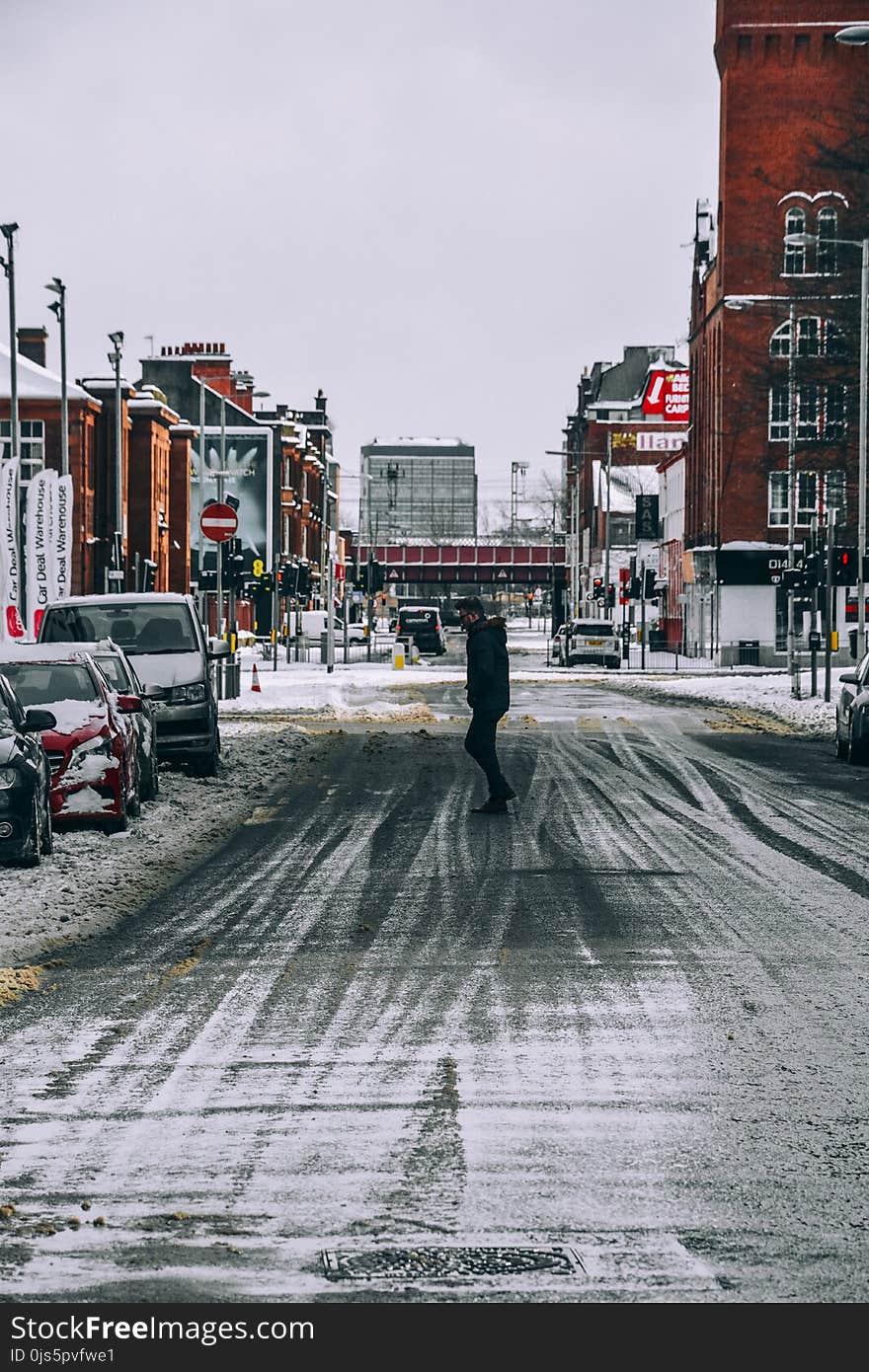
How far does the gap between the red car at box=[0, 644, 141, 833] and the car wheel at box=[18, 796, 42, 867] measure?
6.59 feet

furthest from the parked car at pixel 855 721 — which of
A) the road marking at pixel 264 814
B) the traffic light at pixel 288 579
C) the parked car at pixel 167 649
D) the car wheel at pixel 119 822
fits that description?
the traffic light at pixel 288 579

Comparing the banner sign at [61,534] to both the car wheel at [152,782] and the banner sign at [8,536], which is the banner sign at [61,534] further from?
the car wheel at [152,782]

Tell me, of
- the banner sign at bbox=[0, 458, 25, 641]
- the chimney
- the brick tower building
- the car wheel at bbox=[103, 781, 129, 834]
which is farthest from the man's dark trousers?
the chimney

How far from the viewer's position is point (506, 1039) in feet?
27.3

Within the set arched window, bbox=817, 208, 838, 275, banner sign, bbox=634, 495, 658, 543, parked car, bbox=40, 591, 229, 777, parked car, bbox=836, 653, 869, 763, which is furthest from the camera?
banner sign, bbox=634, 495, 658, 543

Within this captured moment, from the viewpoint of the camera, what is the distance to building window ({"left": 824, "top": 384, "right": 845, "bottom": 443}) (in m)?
51.3

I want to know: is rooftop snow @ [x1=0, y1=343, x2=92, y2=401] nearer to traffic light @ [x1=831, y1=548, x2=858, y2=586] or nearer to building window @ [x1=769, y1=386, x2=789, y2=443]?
building window @ [x1=769, y1=386, x2=789, y2=443]

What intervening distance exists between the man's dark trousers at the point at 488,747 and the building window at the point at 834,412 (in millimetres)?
34828

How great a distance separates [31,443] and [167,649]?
55.0 meters

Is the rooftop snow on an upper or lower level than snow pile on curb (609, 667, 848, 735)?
upper

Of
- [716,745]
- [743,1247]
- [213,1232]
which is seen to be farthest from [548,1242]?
[716,745]

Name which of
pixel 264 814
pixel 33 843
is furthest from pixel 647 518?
pixel 33 843
